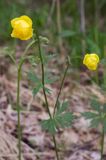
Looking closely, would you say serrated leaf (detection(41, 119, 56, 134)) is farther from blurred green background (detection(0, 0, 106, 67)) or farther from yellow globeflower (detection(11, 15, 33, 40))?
blurred green background (detection(0, 0, 106, 67))

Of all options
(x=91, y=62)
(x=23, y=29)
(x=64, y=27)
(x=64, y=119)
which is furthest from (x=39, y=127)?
(x=64, y=27)

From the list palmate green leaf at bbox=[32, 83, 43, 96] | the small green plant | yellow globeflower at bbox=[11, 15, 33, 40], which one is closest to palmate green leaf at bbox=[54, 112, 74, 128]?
the small green plant

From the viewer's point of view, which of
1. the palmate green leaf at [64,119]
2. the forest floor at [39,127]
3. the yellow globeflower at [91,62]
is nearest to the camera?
the yellow globeflower at [91,62]

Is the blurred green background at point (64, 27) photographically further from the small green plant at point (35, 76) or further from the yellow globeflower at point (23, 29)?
the yellow globeflower at point (23, 29)

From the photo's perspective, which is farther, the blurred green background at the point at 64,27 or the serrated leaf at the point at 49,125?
the blurred green background at the point at 64,27

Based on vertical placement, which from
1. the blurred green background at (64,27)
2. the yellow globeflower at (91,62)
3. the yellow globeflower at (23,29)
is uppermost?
the yellow globeflower at (23,29)

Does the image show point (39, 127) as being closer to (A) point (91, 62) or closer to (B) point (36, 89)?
(B) point (36, 89)

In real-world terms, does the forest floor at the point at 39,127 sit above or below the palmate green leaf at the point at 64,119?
below

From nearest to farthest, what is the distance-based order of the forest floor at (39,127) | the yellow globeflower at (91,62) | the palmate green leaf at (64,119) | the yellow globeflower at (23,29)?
the yellow globeflower at (23,29)
the yellow globeflower at (91,62)
the palmate green leaf at (64,119)
the forest floor at (39,127)

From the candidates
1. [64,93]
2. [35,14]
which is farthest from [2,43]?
[64,93]

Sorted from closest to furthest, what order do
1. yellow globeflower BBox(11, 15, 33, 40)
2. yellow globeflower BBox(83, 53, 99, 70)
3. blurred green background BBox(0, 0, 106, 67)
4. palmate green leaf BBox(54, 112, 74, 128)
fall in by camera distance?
1. yellow globeflower BBox(11, 15, 33, 40)
2. yellow globeflower BBox(83, 53, 99, 70)
3. palmate green leaf BBox(54, 112, 74, 128)
4. blurred green background BBox(0, 0, 106, 67)

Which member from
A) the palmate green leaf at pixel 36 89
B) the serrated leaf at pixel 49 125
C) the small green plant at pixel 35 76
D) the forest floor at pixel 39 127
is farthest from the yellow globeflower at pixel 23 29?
the forest floor at pixel 39 127

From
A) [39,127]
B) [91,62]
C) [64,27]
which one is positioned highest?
[91,62]
